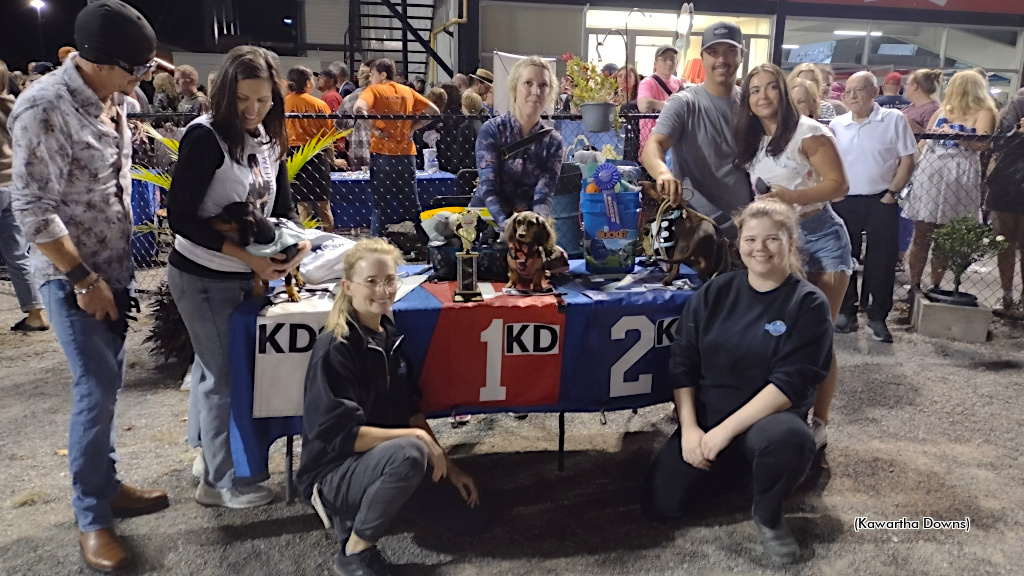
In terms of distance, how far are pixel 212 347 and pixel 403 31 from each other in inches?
412

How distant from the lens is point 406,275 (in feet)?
9.18

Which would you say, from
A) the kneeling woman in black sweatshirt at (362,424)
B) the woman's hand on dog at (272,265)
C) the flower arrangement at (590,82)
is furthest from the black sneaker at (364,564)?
the flower arrangement at (590,82)

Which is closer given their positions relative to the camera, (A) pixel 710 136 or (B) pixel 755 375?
(B) pixel 755 375

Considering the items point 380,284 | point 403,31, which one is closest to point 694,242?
point 380,284

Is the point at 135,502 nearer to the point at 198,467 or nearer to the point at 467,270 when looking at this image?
the point at 198,467

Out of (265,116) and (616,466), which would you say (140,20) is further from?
(616,466)

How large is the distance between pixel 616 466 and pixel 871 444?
118cm

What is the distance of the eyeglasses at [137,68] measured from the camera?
78.7 inches

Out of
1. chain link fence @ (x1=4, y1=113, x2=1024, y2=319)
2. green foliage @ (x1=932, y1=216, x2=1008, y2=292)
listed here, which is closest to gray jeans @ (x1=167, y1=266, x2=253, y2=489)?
chain link fence @ (x1=4, y1=113, x2=1024, y2=319)

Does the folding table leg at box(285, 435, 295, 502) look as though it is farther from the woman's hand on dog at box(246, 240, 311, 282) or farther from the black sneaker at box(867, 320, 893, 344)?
the black sneaker at box(867, 320, 893, 344)

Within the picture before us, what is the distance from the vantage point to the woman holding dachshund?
2174 millimetres

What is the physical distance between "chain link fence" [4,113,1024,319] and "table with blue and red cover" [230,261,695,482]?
1.94 m

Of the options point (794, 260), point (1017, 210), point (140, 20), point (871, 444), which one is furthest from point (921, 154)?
point (140, 20)

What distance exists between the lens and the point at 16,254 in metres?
4.62
